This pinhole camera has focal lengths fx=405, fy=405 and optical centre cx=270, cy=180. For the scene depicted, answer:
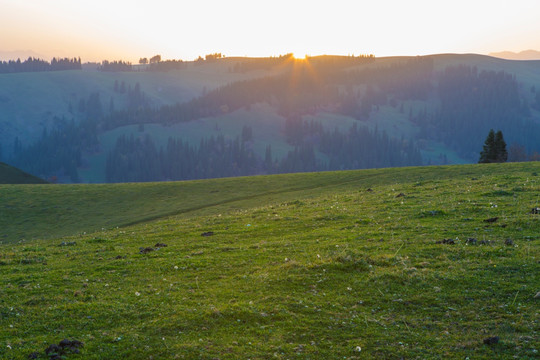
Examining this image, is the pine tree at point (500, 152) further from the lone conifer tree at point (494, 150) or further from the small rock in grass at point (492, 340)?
the small rock in grass at point (492, 340)

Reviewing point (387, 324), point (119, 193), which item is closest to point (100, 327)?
point (387, 324)

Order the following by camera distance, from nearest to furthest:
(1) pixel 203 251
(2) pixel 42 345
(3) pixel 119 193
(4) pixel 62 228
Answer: (2) pixel 42 345
(1) pixel 203 251
(4) pixel 62 228
(3) pixel 119 193

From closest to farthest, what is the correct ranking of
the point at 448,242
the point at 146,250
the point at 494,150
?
the point at 448,242 → the point at 146,250 → the point at 494,150

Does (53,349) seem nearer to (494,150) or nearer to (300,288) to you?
(300,288)

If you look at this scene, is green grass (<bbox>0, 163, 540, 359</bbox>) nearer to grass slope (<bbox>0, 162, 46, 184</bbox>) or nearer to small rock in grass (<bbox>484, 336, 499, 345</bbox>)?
small rock in grass (<bbox>484, 336, 499, 345</bbox>)

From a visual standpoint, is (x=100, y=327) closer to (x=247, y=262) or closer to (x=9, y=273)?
(x=247, y=262)

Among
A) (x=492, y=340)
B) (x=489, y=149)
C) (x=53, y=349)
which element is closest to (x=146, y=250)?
(x=53, y=349)

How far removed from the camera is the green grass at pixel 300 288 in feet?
39.4

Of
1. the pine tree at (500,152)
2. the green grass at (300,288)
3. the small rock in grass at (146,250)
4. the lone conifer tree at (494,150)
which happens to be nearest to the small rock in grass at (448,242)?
the green grass at (300,288)

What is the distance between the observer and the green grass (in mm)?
12023

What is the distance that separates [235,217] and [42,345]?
24057 mm

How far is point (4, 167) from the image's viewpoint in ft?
416

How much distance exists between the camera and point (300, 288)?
16.0 metres

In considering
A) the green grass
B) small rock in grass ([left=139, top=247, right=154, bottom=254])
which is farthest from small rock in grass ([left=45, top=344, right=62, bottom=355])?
small rock in grass ([left=139, top=247, right=154, bottom=254])
